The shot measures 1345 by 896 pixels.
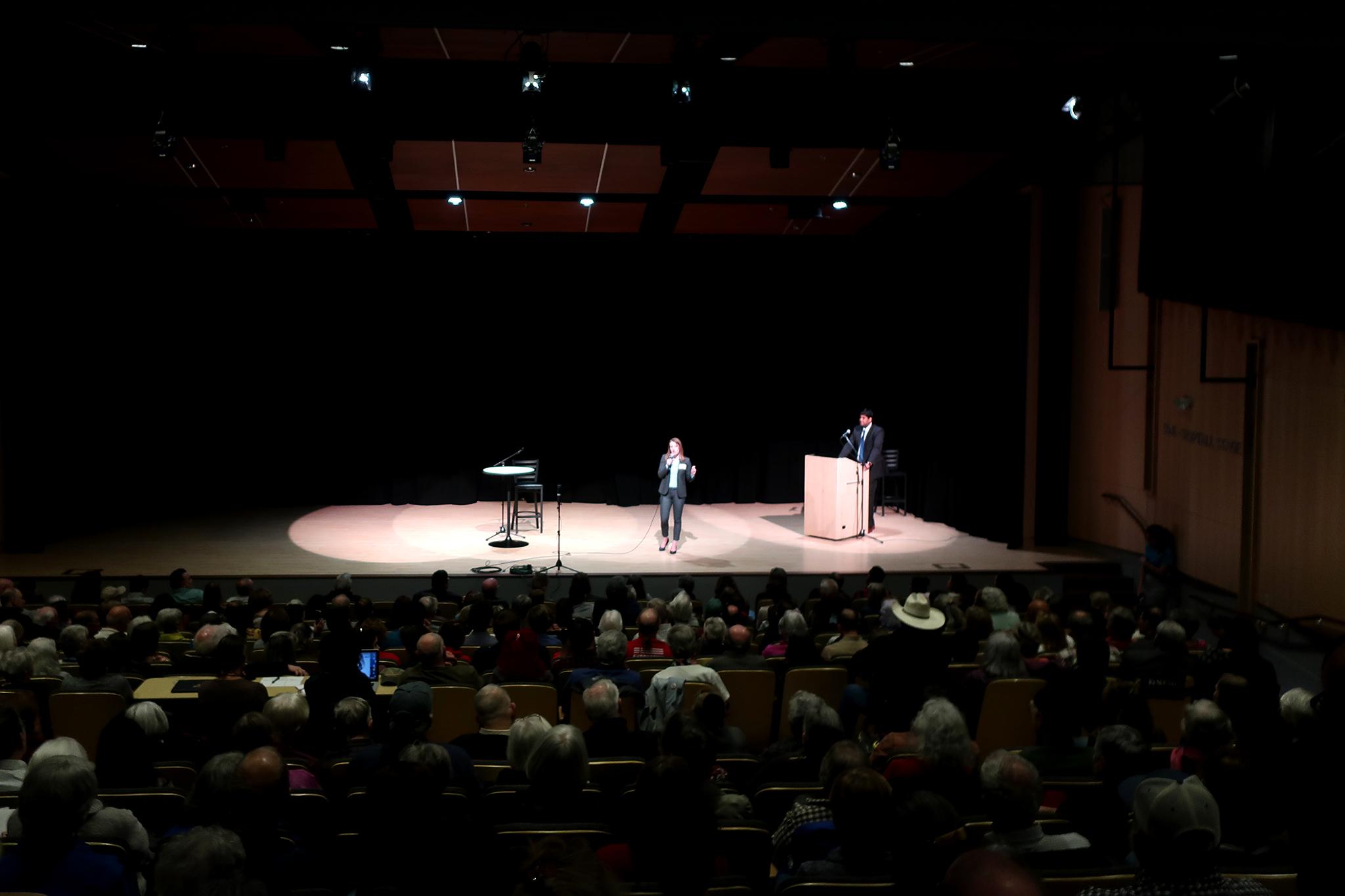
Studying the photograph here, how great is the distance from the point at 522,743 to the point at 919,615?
2.72 metres

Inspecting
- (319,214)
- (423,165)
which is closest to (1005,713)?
(423,165)

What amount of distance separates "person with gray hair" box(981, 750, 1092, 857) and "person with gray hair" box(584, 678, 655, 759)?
1662 millimetres

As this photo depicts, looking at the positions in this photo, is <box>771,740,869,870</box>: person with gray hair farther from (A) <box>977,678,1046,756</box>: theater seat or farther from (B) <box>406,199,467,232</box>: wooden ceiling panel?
(B) <box>406,199,467,232</box>: wooden ceiling panel

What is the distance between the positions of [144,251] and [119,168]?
2.82 meters

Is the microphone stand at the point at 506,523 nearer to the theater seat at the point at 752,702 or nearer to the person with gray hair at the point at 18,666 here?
the theater seat at the point at 752,702

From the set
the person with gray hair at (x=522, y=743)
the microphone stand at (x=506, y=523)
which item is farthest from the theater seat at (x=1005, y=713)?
the microphone stand at (x=506, y=523)

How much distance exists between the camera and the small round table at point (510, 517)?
1353 centimetres

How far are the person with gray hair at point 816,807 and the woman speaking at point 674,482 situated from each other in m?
9.27

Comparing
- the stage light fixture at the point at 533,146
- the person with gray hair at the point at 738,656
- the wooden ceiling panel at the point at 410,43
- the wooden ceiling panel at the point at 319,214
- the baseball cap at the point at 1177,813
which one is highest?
the wooden ceiling panel at the point at 410,43

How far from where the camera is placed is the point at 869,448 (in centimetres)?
1445

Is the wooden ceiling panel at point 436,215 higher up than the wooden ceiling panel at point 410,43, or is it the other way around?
the wooden ceiling panel at point 410,43

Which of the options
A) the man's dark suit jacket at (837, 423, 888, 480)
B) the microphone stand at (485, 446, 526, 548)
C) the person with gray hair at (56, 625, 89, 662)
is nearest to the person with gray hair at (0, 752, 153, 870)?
the person with gray hair at (56, 625, 89, 662)

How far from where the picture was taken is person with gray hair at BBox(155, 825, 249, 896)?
282cm

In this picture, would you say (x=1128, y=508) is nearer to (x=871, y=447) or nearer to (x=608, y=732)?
(x=871, y=447)
